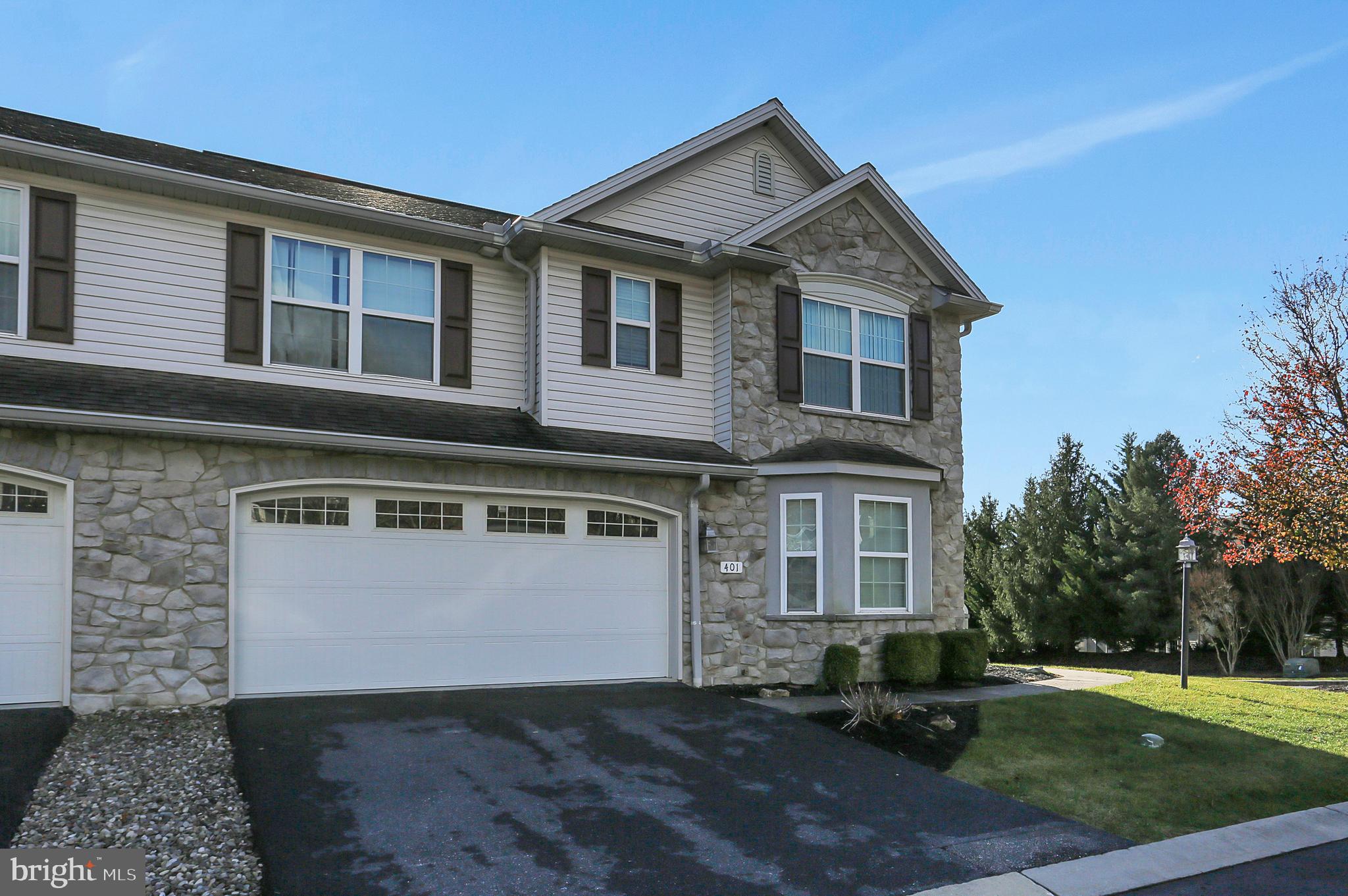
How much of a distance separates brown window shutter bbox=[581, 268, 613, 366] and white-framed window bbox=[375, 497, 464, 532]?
245 cm

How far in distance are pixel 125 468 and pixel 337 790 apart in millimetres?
4011

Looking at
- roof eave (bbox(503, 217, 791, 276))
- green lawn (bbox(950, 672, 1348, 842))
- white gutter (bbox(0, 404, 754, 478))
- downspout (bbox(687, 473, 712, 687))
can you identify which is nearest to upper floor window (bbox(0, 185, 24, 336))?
white gutter (bbox(0, 404, 754, 478))

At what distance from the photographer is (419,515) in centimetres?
1047

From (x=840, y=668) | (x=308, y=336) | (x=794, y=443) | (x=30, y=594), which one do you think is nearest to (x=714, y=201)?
(x=794, y=443)

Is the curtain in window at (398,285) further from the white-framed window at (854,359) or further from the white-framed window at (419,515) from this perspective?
the white-framed window at (854,359)

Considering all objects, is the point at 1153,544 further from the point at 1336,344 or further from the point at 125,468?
the point at 125,468

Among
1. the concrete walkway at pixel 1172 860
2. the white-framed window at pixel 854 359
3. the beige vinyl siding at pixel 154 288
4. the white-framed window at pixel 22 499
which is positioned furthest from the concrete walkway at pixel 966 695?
the white-framed window at pixel 22 499

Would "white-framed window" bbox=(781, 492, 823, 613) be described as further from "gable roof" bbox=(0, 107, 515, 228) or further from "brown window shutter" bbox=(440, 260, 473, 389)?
"gable roof" bbox=(0, 107, 515, 228)

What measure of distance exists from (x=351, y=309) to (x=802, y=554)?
603 cm

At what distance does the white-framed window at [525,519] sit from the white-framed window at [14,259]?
15.5ft

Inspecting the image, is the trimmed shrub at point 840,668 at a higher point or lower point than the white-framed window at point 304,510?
lower

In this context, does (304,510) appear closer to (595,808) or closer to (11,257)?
(11,257)

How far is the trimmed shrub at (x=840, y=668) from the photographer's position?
11914 mm

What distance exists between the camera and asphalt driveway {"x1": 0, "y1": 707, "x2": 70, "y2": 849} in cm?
594
